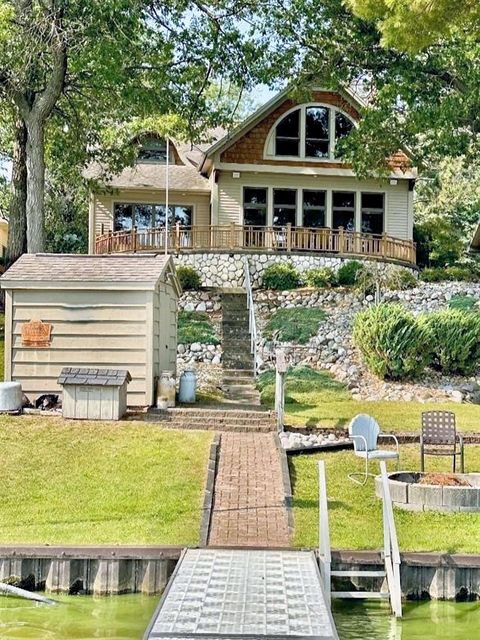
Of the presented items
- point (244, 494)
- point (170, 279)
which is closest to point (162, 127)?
point (170, 279)

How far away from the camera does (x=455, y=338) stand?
18.8 meters

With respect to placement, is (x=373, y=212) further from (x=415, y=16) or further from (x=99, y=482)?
(x=99, y=482)

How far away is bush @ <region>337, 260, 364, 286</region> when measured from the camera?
25.5m

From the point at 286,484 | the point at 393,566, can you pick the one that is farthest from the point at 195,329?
the point at 393,566

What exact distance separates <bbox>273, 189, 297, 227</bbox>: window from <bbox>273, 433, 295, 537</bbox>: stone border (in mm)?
16836

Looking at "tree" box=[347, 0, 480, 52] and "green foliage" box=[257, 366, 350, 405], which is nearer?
"tree" box=[347, 0, 480, 52]

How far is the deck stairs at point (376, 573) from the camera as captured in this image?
7438 millimetres

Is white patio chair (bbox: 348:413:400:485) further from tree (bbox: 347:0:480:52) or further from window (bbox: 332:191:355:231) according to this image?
window (bbox: 332:191:355:231)

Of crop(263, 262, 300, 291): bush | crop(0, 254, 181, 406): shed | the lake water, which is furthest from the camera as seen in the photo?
crop(263, 262, 300, 291): bush

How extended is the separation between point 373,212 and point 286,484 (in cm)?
2011

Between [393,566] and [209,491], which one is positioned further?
[209,491]

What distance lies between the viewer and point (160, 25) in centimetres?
2291

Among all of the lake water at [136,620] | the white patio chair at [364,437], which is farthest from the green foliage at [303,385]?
the lake water at [136,620]

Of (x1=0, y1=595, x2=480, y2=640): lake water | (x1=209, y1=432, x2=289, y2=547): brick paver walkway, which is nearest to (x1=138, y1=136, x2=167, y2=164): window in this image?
(x1=209, y1=432, x2=289, y2=547): brick paver walkway
